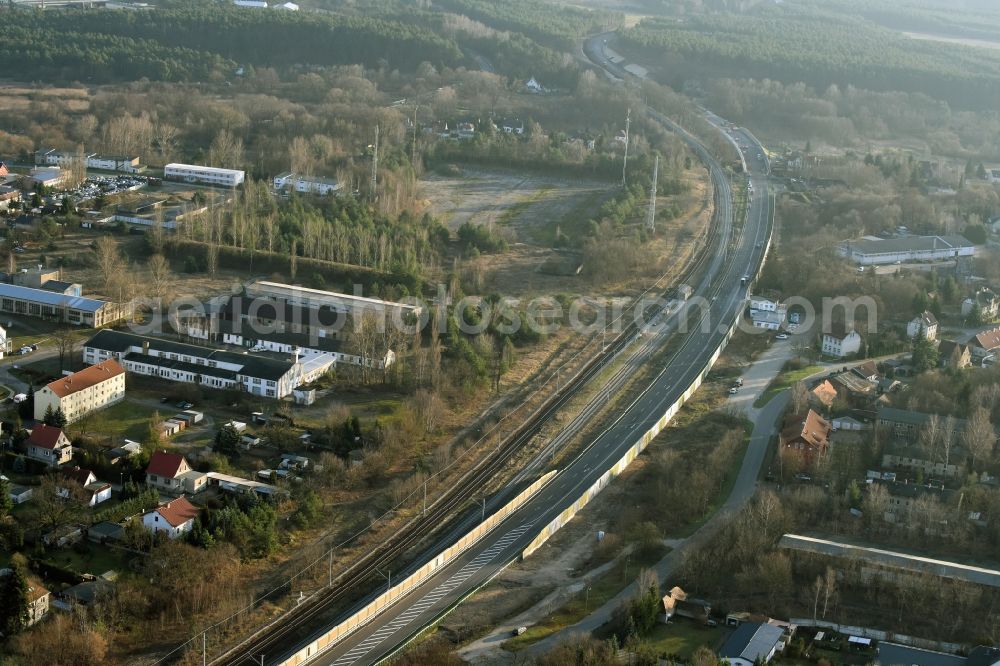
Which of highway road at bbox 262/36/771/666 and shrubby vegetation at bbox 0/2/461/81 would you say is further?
shrubby vegetation at bbox 0/2/461/81

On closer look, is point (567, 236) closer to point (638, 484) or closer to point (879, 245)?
point (879, 245)

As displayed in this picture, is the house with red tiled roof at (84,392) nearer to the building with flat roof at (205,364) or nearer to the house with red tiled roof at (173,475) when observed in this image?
the building with flat roof at (205,364)

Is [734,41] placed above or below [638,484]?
above

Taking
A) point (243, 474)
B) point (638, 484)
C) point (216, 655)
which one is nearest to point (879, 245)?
point (638, 484)

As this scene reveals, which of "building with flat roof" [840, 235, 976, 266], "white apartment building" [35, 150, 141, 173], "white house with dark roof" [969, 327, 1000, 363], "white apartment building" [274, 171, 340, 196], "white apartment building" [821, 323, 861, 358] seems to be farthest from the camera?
"white apartment building" [35, 150, 141, 173]

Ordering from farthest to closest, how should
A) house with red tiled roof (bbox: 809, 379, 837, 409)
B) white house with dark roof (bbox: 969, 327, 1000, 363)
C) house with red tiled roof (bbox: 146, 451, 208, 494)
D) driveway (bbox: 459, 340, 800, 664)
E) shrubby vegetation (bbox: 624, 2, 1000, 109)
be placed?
shrubby vegetation (bbox: 624, 2, 1000, 109)
white house with dark roof (bbox: 969, 327, 1000, 363)
house with red tiled roof (bbox: 809, 379, 837, 409)
house with red tiled roof (bbox: 146, 451, 208, 494)
driveway (bbox: 459, 340, 800, 664)

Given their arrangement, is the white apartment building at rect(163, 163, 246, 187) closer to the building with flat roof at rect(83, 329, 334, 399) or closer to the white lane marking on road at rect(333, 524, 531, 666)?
the building with flat roof at rect(83, 329, 334, 399)

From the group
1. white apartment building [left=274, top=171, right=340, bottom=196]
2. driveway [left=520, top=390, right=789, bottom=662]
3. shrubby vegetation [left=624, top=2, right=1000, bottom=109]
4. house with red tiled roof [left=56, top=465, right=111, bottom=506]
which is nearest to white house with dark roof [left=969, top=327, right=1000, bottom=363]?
driveway [left=520, top=390, right=789, bottom=662]
